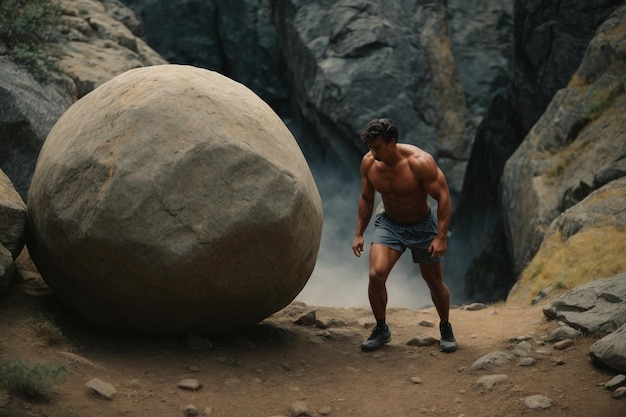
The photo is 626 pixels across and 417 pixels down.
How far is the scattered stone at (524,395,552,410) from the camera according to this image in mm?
5180

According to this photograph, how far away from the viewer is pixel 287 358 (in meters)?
6.62

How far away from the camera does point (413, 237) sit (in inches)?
270

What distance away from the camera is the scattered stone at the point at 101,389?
5.04m

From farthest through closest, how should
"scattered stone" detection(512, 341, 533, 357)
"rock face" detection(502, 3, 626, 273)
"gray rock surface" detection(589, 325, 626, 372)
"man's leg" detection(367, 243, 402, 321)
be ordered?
"rock face" detection(502, 3, 626, 273) < "man's leg" detection(367, 243, 402, 321) < "scattered stone" detection(512, 341, 533, 357) < "gray rock surface" detection(589, 325, 626, 372)

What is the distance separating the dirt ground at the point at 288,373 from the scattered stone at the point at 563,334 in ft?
0.29

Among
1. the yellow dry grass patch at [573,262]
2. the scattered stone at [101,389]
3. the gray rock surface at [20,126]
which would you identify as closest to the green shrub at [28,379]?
the scattered stone at [101,389]

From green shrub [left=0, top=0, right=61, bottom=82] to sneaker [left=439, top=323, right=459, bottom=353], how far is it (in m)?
6.60

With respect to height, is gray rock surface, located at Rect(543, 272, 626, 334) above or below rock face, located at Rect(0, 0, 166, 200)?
below

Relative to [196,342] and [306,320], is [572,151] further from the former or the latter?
[196,342]

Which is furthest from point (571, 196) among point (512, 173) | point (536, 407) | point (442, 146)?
point (442, 146)

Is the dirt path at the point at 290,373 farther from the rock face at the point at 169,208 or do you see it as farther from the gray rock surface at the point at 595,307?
the rock face at the point at 169,208

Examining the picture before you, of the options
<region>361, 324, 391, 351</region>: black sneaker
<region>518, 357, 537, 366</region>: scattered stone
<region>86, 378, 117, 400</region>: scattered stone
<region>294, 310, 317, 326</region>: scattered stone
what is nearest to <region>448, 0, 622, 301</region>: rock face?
<region>294, 310, 317, 326</region>: scattered stone

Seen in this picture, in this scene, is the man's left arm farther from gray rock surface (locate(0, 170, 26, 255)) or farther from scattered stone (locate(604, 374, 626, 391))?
gray rock surface (locate(0, 170, 26, 255))

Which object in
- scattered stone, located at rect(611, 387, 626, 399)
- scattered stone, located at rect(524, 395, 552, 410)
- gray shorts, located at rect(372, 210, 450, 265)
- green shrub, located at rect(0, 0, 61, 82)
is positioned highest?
green shrub, located at rect(0, 0, 61, 82)
